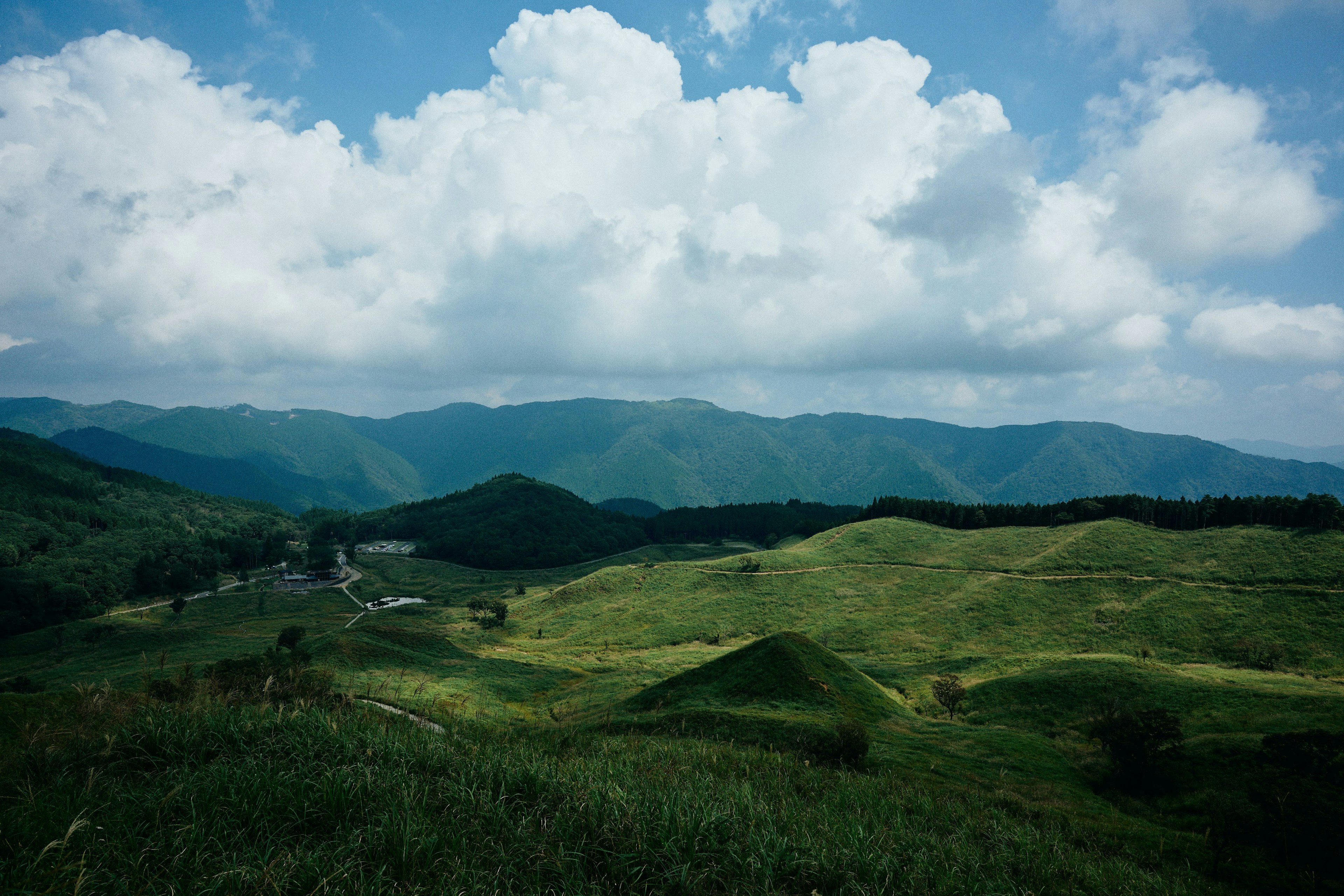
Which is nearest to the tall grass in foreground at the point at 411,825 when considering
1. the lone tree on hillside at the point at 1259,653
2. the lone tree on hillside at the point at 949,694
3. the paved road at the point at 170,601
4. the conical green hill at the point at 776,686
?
the conical green hill at the point at 776,686

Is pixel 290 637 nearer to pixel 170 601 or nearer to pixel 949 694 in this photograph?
pixel 949 694

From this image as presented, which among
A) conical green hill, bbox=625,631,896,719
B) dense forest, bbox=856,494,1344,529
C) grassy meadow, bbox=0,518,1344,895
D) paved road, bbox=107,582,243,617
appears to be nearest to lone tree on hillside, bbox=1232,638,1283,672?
grassy meadow, bbox=0,518,1344,895

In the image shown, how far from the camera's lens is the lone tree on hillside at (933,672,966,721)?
53312 millimetres

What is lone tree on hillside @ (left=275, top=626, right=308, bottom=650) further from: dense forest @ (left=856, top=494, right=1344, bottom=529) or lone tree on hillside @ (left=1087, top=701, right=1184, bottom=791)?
dense forest @ (left=856, top=494, right=1344, bottom=529)

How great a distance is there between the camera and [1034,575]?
104875 mm

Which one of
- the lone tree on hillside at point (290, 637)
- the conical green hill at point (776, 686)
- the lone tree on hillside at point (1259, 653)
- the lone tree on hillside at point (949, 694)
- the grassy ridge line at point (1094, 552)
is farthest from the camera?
the grassy ridge line at point (1094, 552)

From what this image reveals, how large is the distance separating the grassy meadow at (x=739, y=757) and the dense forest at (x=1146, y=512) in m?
6.22

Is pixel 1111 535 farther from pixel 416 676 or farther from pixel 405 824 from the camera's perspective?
pixel 405 824

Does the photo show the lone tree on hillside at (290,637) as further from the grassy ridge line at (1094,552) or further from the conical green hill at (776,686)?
the grassy ridge line at (1094,552)

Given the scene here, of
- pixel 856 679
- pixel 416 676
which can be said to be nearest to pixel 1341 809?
pixel 856 679

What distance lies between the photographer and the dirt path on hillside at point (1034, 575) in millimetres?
82375

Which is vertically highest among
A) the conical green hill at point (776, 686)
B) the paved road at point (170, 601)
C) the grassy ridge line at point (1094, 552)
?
the grassy ridge line at point (1094, 552)

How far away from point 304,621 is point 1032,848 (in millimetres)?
152554

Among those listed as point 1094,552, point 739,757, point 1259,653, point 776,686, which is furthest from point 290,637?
point 1094,552
